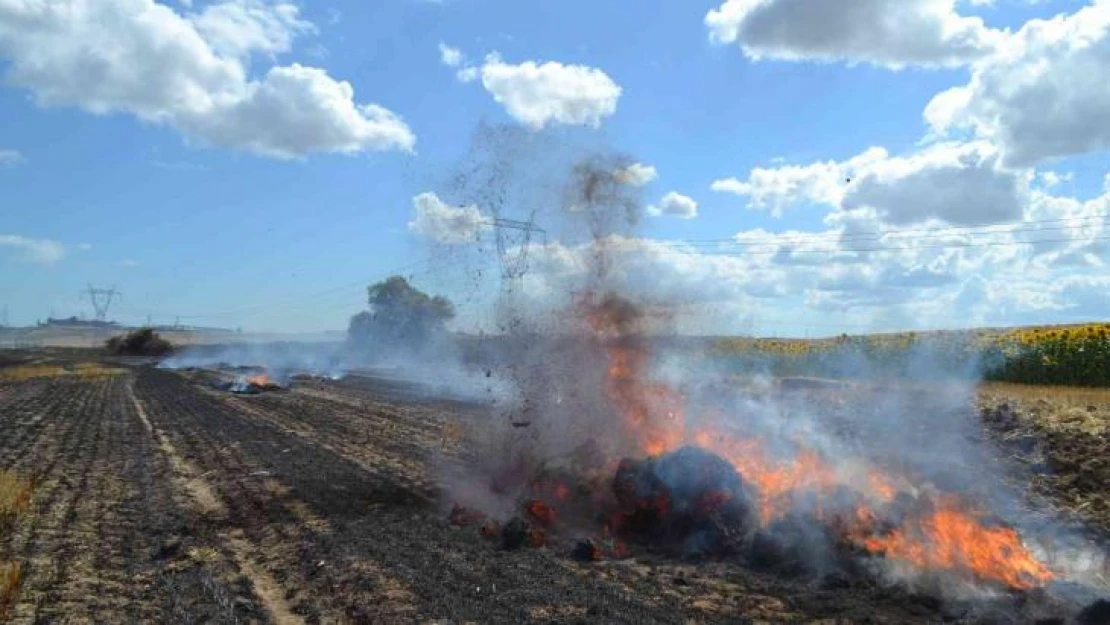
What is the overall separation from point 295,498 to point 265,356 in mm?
94632

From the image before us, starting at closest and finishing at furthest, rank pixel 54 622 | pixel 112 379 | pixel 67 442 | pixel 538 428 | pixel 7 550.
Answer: pixel 54 622 → pixel 7 550 → pixel 538 428 → pixel 67 442 → pixel 112 379

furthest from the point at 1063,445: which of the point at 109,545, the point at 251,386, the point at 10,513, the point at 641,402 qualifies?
the point at 251,386

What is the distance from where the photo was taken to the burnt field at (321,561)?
995 centimetres

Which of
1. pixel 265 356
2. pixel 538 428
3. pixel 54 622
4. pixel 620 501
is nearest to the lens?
pixel 54 622

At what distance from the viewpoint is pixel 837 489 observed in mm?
13133

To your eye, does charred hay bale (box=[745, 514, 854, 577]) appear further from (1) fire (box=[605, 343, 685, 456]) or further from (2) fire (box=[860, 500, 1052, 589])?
(1) fire (box=[605, 343, 685, 456])

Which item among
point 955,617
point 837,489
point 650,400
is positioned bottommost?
point 955,617

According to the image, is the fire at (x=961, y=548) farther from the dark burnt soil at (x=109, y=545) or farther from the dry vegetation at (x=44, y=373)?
the dry vegetation at (x=44, y=373)

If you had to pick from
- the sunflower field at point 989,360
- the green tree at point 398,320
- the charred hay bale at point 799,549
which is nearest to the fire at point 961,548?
the charred hay bale at point 799,549

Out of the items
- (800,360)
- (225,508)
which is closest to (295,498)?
(225,508)

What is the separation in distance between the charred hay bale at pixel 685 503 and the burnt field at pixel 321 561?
547mm

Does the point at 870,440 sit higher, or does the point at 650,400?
the point at 650,400

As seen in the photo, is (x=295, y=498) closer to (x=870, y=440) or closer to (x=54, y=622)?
(x=54, y=622)

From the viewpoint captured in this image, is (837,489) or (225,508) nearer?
(837,489)
